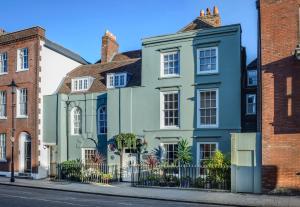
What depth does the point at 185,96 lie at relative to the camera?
2231cm

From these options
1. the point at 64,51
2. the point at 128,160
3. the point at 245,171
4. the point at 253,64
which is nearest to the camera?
the point at 245,171

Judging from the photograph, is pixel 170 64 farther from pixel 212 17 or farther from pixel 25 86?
pixel 25 86

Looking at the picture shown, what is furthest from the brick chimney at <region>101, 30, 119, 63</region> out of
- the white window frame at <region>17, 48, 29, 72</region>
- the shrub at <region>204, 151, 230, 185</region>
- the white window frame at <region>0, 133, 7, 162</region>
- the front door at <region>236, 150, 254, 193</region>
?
the front door at <region>236, 150, 254, 193</region>

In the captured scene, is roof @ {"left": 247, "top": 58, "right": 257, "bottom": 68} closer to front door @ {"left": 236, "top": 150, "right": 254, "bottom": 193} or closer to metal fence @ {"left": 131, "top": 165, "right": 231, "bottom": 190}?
metal fence @ {"left": 131, "top": 165, "right": 231, "bottom": 190}

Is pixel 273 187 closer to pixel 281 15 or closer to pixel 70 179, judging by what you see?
pixel 281 15

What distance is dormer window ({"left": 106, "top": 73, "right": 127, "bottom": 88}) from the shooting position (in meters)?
25.9

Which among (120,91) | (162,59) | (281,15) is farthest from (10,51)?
(281,15)

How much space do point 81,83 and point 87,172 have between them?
8.12m

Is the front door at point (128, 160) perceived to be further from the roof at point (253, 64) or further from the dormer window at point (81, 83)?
the roof at point (253, 64)

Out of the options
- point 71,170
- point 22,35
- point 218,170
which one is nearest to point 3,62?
point 22,35

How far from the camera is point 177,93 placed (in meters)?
22.8

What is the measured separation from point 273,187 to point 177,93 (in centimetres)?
865

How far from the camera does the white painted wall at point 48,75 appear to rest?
26.4 m

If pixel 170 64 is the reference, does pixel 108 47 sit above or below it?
above
